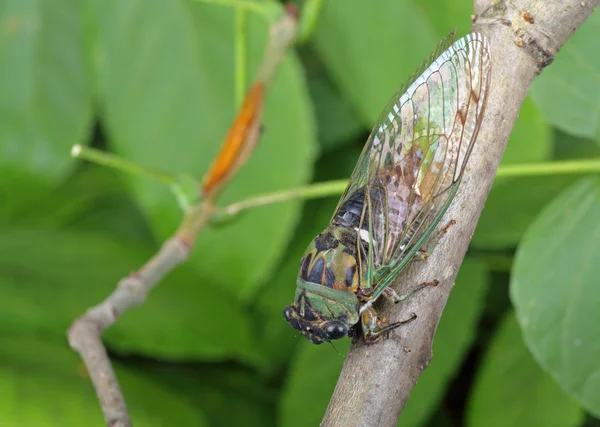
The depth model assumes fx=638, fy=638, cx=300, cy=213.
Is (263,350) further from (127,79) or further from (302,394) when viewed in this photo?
(127,79)

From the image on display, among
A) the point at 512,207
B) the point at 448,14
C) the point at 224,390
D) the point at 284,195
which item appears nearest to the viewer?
the point at 284,195

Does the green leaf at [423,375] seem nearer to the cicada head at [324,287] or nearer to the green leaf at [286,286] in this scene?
the green leaf at [286,286]

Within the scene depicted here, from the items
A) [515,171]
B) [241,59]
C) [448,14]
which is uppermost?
[241,59]

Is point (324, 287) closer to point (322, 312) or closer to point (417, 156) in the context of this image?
point (322, 312)

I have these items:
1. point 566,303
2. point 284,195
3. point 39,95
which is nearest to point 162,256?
point 284,195

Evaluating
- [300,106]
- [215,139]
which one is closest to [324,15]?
[300,106]

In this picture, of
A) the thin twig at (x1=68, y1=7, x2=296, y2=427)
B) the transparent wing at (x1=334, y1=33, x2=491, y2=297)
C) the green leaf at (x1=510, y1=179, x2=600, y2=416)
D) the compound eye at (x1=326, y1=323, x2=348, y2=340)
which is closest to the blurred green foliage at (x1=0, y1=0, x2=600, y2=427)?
the thin twig at (x1=68, y1=7, x2=296, y2=427)

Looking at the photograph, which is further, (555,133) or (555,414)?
(555,133)
